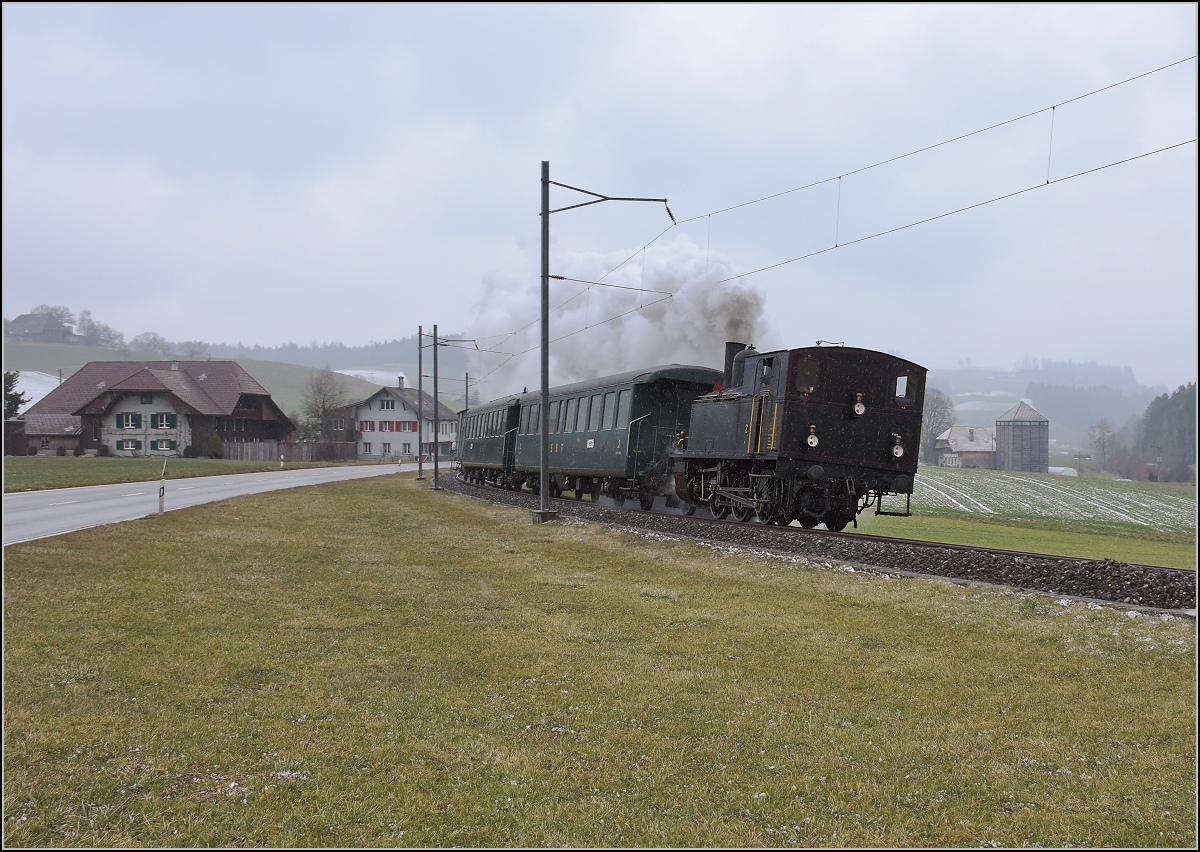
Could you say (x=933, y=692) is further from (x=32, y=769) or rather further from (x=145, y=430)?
(x=145, y=430)

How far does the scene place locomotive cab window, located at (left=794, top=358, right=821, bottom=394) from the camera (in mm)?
16094

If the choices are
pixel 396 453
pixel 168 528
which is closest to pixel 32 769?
pixel 168 528

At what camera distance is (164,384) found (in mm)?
78812

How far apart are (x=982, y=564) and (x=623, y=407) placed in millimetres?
12217

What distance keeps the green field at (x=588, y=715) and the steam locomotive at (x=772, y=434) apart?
16.4 feet

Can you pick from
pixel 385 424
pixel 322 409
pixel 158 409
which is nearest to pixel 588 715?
pixel 158 409

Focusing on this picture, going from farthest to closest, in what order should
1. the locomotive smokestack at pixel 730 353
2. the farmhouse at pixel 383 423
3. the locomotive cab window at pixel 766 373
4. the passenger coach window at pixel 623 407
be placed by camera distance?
the farmhouse at pixel 383 423
the passenger coach window at pixel 623 407
the locomotive smokestack at pixel 730 353
the locomotive cab window at pixel 766 373

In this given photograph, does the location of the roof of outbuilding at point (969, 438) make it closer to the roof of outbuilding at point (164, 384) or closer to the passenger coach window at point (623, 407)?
the passenger coach window at point (623, 407)

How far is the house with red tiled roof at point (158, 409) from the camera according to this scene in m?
78.4

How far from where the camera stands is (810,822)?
4.33 m

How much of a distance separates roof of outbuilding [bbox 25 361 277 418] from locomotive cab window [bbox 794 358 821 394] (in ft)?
242

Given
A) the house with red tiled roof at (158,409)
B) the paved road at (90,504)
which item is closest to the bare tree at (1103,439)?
the paved road at (90,504)

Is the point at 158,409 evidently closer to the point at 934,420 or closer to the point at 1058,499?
the point at 934,420

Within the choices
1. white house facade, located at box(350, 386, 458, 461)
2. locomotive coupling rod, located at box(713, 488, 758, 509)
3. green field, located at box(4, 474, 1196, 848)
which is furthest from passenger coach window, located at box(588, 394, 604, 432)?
white house facade, located at box(350, 386, 458, 461)
